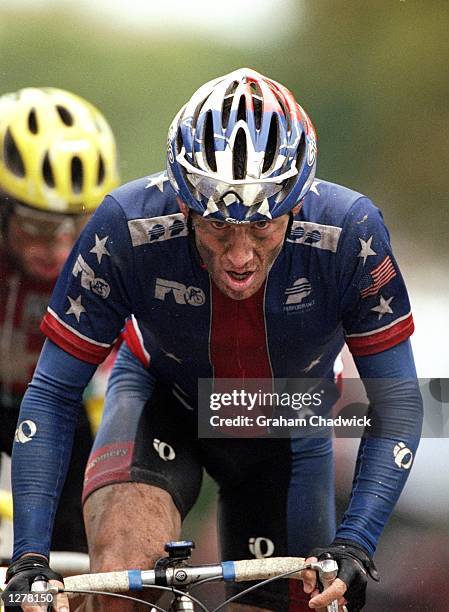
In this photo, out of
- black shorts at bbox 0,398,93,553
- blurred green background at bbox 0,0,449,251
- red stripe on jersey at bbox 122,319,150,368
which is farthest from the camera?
black shorts at bbox 0,398,93,553

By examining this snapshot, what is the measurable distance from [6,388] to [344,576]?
80.4 inches

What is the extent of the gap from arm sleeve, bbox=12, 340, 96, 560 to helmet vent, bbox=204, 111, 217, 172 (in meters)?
0.62

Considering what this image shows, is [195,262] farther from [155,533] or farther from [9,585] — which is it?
[9,585]

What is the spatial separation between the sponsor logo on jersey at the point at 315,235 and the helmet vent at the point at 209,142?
348 mm

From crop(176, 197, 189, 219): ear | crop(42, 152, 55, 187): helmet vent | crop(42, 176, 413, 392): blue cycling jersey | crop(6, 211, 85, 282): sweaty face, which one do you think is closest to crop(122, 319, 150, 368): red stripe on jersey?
crop(42, 176, 413, 392): blue cycling jersey

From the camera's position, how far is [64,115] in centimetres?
426

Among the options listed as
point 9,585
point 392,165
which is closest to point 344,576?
point 9,585

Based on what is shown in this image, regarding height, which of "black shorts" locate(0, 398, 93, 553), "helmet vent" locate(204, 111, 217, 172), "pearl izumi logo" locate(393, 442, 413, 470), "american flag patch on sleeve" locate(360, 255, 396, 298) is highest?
"helmet vent" locate(204, 111, 217, 172)

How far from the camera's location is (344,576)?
2.64 metres

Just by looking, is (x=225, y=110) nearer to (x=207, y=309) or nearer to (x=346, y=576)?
(x=207, y=309)

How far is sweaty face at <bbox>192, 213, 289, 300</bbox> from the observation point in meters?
2.80

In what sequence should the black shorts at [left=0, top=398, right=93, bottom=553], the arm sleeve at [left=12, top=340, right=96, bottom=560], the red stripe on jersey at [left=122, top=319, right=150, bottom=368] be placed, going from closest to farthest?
the arm sleeve at [left=12, top=340, right=96, bottom=560] < the red stripe on jersey at [left=122, top=319, right=150, bottom=368] < the black shorts at [left=0, top=398, right=93, bottom=553]

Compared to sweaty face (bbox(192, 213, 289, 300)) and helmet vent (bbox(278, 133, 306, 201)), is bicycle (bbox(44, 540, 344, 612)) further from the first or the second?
helmet vent (bbox(278, 133, 306, 201))

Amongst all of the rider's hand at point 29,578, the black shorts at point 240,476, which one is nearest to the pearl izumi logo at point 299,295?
the black shorts at point 240,476
